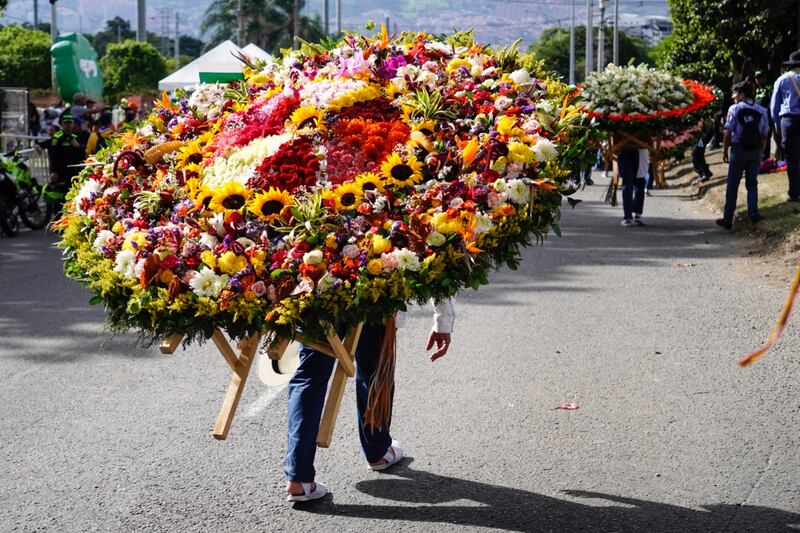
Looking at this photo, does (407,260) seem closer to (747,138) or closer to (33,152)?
(747,138)

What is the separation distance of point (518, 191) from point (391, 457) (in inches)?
69.3

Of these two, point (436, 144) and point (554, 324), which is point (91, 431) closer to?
point (436, 144)

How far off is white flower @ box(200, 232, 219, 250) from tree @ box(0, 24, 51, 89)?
60.2 m

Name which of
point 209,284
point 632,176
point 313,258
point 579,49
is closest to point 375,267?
point 313,258

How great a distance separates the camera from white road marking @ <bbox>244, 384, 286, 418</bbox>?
22.5 ft

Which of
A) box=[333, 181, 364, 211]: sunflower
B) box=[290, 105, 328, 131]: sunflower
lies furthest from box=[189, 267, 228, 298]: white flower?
box=[290, 105, 328, 131]: sunflower

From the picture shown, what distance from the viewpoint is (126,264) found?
4.76m

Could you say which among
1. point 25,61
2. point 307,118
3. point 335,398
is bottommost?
point 335,398

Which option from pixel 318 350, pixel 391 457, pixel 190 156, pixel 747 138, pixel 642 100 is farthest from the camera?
pixel 642 100

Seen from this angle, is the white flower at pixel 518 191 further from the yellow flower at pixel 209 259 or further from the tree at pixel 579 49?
the tree at pixel 579 49

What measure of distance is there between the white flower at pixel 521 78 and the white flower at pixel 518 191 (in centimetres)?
80

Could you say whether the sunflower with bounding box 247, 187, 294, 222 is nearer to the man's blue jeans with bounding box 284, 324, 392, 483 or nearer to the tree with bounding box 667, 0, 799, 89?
the man's blue jeans with bounding box 284, 324, 392, 483

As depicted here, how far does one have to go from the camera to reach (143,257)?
475cm

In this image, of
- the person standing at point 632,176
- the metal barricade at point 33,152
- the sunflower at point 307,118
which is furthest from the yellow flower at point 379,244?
the metal barricade at point 33,152
